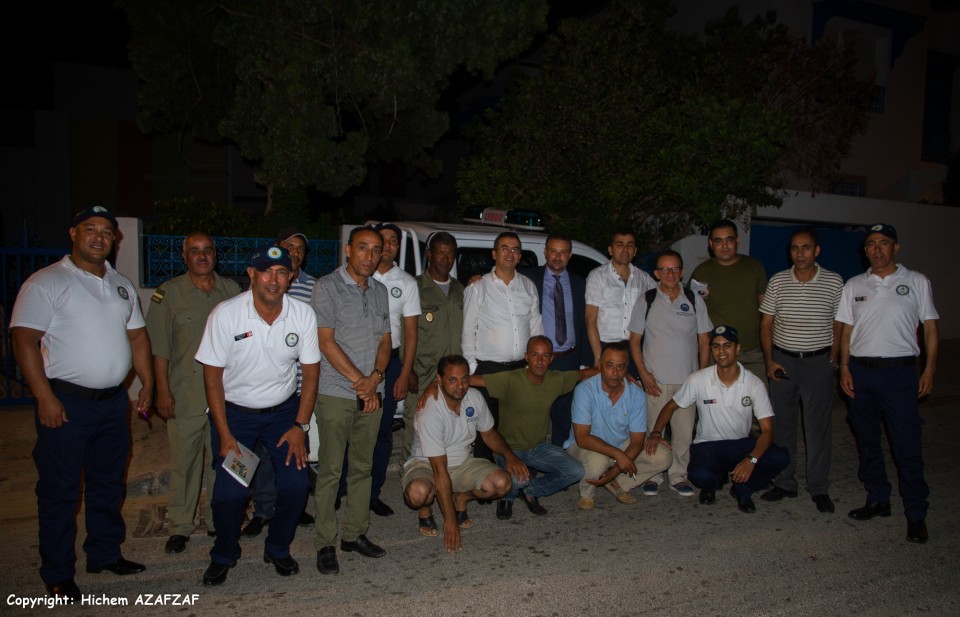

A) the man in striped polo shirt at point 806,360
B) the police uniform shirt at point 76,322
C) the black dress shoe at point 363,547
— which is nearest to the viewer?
the police uniform shirt at point 76,322

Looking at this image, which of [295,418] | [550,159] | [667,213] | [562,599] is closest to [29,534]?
[295,418]

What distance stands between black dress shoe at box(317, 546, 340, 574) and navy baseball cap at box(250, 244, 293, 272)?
1.75 m

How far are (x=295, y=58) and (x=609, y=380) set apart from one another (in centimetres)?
799

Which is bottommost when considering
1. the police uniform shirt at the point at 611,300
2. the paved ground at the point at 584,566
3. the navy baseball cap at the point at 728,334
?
the paved ground at the point at 584,566

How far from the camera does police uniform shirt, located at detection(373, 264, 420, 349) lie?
→ 5.03 metres

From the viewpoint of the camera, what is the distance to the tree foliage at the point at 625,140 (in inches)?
360

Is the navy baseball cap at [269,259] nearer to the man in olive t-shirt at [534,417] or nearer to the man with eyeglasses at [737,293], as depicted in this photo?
the man in olive t-shirt at [534,417]

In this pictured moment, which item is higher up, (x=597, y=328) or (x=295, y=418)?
(x=597, y=328)

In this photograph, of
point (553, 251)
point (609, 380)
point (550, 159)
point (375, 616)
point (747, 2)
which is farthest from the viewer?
point (747, 2)

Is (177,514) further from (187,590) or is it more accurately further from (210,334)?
(210,334)

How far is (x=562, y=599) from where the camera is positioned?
3814 mm

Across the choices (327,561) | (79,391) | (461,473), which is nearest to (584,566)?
(461,473)

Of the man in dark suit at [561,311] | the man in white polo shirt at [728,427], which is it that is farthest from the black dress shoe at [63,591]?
the man in white polo shirt at [728,427]

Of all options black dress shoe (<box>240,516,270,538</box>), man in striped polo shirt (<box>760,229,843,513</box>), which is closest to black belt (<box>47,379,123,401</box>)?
black dress shoe (<box>240,516,270,538</box>)
